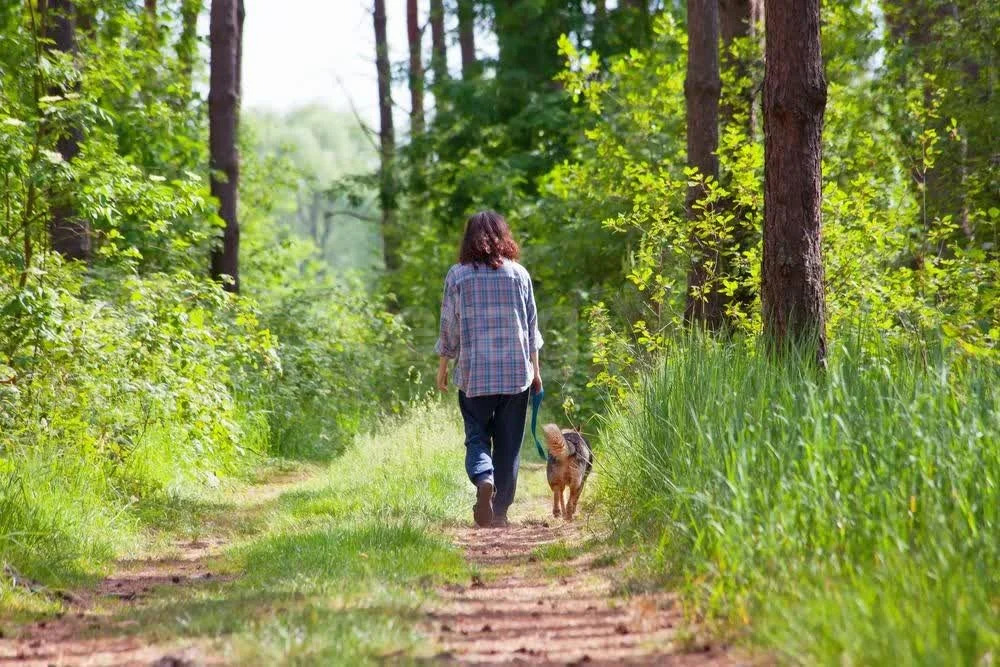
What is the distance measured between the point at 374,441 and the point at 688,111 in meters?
4.95

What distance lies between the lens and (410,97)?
29484mm

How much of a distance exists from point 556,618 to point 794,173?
360 centimetres

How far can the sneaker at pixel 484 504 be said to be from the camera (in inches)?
318

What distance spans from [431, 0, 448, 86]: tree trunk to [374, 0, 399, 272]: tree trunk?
48.7 inches

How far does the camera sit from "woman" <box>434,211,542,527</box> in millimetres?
8141

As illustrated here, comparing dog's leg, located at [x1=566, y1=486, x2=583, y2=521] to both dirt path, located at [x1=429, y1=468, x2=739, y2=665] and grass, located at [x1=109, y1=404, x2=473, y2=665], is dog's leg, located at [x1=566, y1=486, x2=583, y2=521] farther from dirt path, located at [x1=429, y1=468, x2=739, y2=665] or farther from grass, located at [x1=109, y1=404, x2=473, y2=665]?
dirt path, located at [x1=429, y1=468, x2=739, y2=665]

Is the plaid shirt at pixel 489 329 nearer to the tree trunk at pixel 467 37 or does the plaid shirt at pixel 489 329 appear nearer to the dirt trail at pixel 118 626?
the dirt trail at pixel 118 626

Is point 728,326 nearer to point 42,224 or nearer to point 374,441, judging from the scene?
point 374,441

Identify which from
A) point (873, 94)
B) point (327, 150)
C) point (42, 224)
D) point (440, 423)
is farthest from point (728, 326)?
point (327, 150)

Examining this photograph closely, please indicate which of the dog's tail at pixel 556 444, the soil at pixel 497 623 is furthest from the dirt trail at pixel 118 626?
the dog's tail at pixel 556 444

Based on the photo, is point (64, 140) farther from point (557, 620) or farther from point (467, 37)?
point (467, 37)

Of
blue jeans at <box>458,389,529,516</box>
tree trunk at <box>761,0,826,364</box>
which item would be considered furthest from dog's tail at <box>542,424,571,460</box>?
tree trunk at <box>761,0,826,364</box>

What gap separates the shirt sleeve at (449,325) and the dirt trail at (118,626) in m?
2.06

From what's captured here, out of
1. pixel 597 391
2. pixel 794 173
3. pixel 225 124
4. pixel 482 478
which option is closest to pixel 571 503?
pixel 482 478
